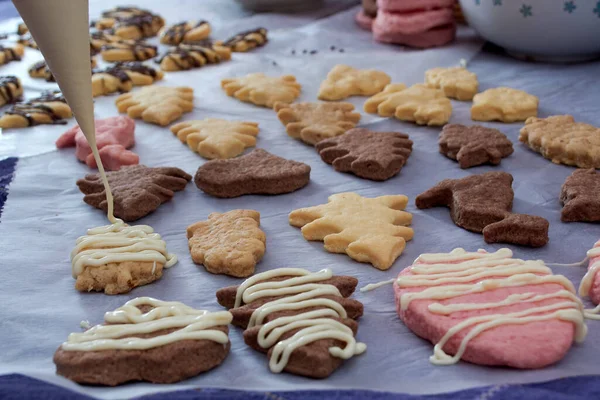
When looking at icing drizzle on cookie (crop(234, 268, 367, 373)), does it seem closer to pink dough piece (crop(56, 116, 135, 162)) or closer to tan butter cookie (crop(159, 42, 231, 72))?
pink dough piece (crop(56, 116, 135, 162))

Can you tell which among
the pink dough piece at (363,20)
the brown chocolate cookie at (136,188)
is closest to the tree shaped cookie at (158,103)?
the brown chocolate cookie at (136,188)

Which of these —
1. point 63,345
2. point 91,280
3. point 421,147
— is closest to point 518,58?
point 421,147

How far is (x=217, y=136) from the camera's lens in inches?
96.0

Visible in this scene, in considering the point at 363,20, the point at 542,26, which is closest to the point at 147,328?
the point at 542,26

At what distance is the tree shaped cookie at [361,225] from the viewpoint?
1798 mm

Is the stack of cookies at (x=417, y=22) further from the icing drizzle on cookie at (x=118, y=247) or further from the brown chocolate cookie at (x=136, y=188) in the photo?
the icing drizzle on cookie at (x=118, y=247)

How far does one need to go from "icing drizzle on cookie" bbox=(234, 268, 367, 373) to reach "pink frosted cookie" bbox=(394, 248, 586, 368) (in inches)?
6.3

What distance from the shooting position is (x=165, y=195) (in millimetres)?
2123

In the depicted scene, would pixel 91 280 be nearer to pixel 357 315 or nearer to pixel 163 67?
pixel 357 315

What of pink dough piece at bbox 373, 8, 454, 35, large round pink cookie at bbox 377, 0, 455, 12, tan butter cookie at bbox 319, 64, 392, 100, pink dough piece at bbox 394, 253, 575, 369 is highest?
large round pink cookie at bbox 377, 0, 455, 12

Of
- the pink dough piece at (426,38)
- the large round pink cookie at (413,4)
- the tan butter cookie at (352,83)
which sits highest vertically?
the large round pink cookie at (413,4)

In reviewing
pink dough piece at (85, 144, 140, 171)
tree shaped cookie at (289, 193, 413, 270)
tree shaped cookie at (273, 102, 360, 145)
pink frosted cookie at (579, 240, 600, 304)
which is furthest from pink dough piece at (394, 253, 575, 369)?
pink dough piece at (85, 144, 140, 171)

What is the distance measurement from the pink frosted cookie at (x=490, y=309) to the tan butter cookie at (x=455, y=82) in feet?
4.02

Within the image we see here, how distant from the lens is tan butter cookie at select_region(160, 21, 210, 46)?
3.62 metres
